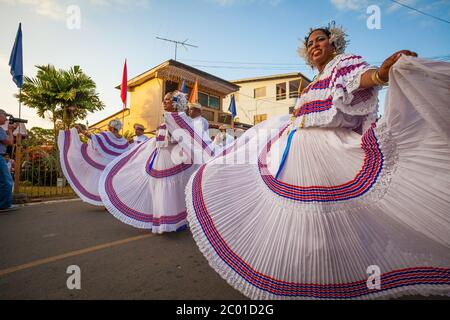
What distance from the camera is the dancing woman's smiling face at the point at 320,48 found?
6.15 feet

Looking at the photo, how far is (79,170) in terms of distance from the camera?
5008mm

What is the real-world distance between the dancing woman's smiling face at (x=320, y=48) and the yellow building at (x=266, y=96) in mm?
22412

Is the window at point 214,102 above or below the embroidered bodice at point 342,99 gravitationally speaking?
above

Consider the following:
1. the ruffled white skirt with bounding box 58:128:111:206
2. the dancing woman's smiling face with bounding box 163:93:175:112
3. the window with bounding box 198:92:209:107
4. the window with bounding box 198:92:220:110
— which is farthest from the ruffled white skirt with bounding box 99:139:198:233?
the window with bounding box 198:92:209:107

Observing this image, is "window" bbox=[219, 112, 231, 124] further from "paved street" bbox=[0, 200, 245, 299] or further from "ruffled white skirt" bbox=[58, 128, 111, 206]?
"paved street" bbox=[0, 200, 245, 299]

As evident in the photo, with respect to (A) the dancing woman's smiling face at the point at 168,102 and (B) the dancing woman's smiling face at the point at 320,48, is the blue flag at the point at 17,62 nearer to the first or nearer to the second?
(A) the dancing woman's smiling face at the point at 168,102

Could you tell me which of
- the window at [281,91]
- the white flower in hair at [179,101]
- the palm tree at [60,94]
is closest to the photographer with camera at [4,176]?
the white flower in hair at [179,101]

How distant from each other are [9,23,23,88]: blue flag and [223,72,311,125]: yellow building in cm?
1925

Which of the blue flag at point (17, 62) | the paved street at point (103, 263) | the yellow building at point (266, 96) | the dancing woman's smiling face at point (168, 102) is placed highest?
the yellow building at point (266, 96)

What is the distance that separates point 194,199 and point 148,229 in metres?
2.38

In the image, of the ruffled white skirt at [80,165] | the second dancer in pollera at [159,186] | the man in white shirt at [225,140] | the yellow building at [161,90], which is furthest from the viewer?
the yellow building at [161,90]

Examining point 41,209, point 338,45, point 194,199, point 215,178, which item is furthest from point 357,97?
point 41,209

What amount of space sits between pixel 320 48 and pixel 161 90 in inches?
585

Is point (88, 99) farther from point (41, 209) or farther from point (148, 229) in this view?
point (148, 229)
